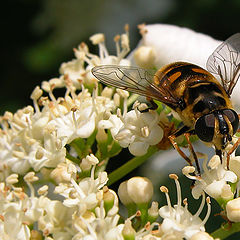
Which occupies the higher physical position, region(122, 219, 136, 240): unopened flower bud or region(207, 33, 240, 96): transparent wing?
region(207, 33, 240, 96): transparent wing

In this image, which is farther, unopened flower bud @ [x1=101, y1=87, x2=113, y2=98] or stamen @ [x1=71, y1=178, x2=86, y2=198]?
unopened flower bud @ [x1=101, y1=87, x2=113, y2=98]

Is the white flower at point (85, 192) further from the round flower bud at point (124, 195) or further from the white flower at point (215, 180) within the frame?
the white flower at point (215, 180)

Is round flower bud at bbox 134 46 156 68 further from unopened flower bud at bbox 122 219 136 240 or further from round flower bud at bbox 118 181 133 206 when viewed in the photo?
unopened flower bud at bbox 122 219 136 240

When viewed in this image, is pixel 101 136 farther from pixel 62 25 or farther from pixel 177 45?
pixel 62 25

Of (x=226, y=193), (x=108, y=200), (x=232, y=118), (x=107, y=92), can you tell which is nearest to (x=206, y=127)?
(x=232, y=118)

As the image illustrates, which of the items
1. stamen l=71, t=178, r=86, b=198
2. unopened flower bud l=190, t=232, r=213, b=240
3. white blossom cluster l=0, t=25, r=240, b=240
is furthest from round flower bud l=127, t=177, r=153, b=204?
unopened flower bud l=190, t=232, r=213, b=240

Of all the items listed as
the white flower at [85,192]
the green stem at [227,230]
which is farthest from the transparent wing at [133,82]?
the green stem at [227,230]
